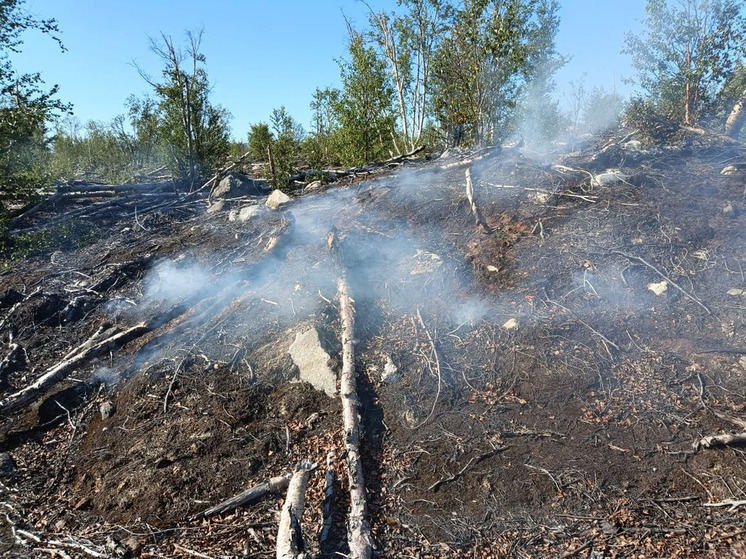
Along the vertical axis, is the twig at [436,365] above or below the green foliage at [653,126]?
below

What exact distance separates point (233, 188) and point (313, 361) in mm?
7730

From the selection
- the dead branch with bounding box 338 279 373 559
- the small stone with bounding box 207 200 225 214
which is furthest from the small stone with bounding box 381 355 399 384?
the small stone with bounding box 207 200 225 214

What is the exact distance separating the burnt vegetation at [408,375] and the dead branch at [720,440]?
2 cm

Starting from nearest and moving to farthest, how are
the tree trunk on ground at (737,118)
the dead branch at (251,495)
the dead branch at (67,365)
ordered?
the dead branch at (251,495) < the dead branch at (67,365) < the tree trunk on ground at (737,118)

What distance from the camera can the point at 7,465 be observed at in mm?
3826

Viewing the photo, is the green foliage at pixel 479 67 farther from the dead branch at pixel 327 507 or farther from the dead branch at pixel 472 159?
the dead branch at pixel 327 507

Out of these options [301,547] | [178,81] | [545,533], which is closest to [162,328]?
[301,547]

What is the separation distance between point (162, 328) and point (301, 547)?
12.5ft

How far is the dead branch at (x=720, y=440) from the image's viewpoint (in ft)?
10.6

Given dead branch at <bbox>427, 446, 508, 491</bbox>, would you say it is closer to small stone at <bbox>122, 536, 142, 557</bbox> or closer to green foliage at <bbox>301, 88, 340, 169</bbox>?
small stone at <bbox>122, 536, 142, 557</bbox>

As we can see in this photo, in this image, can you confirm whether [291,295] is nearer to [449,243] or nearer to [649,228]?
[449,243]

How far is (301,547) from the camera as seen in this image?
105 inches

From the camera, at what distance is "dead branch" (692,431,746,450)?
3242mm

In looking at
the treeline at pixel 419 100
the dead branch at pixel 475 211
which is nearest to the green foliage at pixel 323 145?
the treeline at pixel 419 100
